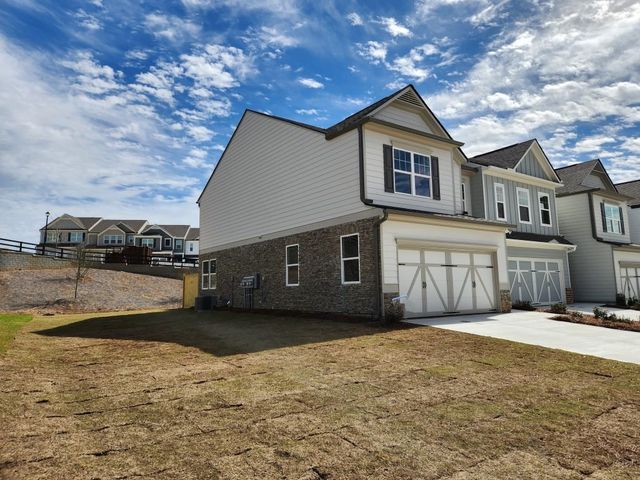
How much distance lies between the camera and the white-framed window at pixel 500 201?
2233cm

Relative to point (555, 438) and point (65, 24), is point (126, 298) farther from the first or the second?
point (555, 438)

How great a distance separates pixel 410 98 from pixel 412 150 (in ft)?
7.83

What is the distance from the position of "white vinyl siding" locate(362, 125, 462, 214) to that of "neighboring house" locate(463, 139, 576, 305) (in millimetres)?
4440

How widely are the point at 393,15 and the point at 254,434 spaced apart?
468 inches

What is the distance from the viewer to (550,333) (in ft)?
39.1

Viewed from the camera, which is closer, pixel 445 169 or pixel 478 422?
pixel 478 422

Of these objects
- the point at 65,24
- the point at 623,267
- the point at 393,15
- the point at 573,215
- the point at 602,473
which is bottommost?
the point at 602,473

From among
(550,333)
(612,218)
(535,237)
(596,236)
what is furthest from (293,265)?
(612,218)

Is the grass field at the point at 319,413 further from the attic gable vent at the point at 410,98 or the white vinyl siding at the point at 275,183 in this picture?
the attic gable vent at the point at 410,98

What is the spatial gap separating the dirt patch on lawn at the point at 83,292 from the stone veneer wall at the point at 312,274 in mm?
10669

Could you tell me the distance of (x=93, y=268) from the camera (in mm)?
38812

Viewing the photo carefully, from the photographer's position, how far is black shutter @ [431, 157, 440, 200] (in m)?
17.1

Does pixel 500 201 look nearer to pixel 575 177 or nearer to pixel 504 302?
pixel 504 302

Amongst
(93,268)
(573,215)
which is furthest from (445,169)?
(93,268)
